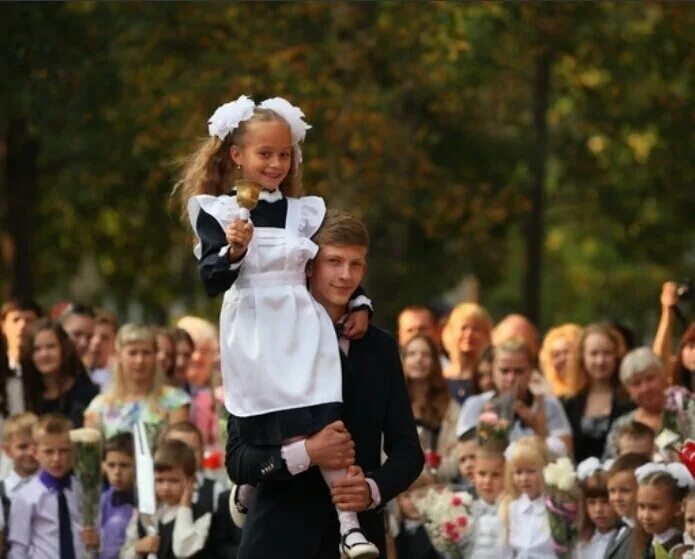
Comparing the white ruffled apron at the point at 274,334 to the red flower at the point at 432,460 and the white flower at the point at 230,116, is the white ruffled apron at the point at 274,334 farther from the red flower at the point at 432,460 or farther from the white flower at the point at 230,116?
the red flower at the point at 432,460

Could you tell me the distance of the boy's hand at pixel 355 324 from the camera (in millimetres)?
7676

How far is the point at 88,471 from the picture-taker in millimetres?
12602

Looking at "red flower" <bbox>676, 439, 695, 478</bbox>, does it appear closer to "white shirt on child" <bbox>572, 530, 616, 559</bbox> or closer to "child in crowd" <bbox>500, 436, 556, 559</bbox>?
"white shirt on child" <bbox>572, 530, 616, 559</bbox>

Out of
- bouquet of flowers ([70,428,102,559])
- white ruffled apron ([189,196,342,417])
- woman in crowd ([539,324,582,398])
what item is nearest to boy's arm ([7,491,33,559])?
bouquet of flowers ([70,428,102,559])

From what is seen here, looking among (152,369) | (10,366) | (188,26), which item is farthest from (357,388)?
(188,26)

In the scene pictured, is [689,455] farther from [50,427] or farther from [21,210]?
[21,210]

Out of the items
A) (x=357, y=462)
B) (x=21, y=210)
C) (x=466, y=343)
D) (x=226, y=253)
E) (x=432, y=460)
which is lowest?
(x=432, y=460)

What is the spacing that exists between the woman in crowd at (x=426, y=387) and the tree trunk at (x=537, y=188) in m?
10.5

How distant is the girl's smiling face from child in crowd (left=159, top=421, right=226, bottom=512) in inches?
194

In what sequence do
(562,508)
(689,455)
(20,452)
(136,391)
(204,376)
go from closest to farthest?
(689,455) → (562,508) → (20,452) → (136,391) → (204,376)

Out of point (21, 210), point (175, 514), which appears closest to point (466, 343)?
point (175, 514)

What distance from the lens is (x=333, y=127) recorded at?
68.9 feet

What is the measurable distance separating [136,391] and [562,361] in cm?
285

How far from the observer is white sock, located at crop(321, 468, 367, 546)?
7457mm
